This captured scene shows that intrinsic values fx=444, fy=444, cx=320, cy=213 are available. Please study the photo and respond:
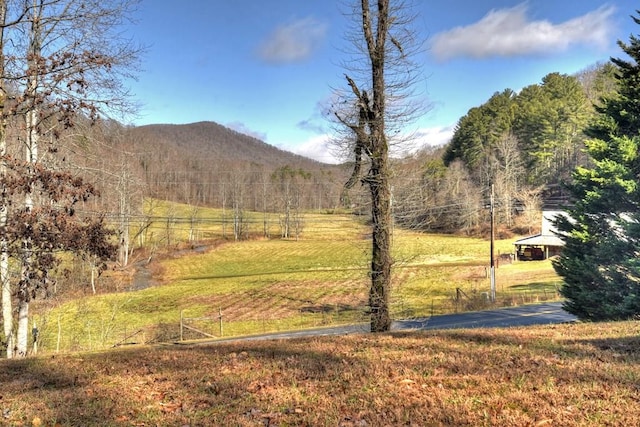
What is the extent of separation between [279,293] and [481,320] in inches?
652

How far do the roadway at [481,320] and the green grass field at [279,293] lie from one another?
3.84 feet

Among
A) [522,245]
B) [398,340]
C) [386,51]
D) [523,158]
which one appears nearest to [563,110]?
[523,158]

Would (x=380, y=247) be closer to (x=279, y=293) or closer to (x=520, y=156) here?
(x=279, y=293)

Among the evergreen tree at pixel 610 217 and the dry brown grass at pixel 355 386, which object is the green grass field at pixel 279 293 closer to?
the evergreen tree at pixel 610 217

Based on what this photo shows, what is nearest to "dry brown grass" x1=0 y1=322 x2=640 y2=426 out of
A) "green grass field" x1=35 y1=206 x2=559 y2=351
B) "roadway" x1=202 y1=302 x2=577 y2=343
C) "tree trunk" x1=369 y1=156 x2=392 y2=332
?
"tree trunk" x1=369 y1=156 x2=392 y2=332


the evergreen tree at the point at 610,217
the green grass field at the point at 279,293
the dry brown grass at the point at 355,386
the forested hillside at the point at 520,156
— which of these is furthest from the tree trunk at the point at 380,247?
the forested hillside at the point at 520,156

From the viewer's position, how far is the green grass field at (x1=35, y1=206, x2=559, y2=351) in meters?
16.3

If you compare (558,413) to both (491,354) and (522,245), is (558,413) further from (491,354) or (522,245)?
(522,245)

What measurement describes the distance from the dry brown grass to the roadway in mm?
12711

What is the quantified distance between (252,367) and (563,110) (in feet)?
258

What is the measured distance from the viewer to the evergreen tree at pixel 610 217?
1478 cm

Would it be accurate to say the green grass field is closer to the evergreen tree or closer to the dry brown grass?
the evergreen tree

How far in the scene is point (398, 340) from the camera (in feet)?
23.6

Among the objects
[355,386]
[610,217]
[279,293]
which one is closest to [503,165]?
[279,293]
